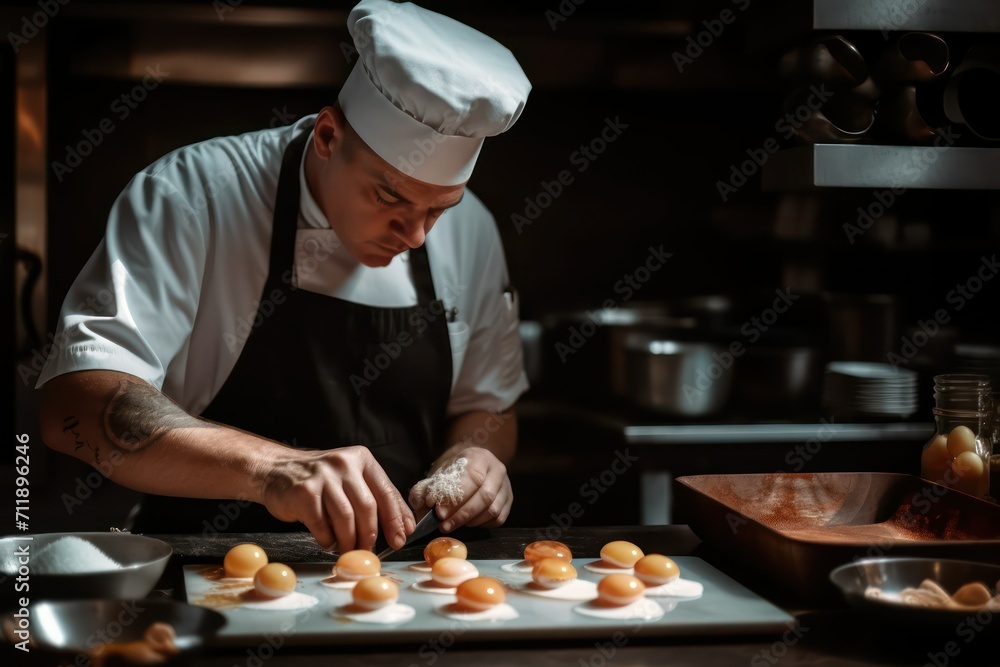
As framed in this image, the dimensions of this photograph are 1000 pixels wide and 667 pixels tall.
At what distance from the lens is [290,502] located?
1.34 metres

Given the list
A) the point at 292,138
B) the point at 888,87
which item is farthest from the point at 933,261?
the point at 292,138

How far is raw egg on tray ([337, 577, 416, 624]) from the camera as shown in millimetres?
1126

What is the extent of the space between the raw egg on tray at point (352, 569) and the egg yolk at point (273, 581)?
3.1 inches

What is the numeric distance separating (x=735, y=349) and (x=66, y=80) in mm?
1933

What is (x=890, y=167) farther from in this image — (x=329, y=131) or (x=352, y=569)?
(x=352, y=569)

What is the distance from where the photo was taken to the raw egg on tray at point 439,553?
4.43 ft

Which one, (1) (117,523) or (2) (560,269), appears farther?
(2) (560,269)

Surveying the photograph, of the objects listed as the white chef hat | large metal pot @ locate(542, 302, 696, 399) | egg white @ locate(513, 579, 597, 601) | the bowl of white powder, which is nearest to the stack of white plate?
large metal pot @ locate(542, 302, 696, 399)

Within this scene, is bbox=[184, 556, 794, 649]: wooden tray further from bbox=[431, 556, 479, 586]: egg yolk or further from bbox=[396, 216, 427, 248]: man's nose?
bbox=[396, 216, 427, 248]: man's nose

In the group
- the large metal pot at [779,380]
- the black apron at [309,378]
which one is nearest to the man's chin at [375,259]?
the black apron at [309,378]

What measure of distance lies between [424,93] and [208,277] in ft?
2.02

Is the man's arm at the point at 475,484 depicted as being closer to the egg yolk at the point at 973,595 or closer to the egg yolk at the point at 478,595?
the egg yolk at the point at 478,595

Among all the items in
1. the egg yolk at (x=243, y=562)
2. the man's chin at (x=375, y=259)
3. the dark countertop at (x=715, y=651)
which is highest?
the man's chin at (x=375, y=259)

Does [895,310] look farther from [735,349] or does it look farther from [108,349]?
[108,349]
